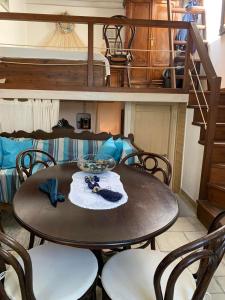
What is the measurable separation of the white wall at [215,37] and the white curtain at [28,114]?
2.53 metres

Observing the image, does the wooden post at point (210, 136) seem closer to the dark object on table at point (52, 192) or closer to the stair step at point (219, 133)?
the stair step at point (219, 133)

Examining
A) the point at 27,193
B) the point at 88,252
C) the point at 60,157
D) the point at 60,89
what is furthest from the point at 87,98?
the point at 88,252

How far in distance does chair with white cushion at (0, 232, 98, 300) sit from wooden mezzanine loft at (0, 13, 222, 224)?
63.0 inches

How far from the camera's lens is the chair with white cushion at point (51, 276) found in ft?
3.00

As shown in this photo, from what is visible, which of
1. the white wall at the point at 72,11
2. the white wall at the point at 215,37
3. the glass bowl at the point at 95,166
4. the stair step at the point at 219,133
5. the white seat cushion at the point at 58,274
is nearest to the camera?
the white seat cushion at the point at 58,274

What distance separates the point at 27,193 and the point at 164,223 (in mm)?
777

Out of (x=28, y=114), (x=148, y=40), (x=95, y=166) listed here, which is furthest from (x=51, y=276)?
(x=148, y=40)

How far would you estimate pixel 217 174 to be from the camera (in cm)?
253

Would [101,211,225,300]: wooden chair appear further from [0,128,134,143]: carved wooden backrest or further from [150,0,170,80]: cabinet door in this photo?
[150,0,170,80]: cabinet door

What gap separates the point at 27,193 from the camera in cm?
→ 139

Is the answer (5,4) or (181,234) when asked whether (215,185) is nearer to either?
(181,234)

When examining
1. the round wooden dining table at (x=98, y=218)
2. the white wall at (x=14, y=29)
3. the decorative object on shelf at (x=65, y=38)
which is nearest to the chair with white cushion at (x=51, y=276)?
the round wooden dining table at (x=98, y=218)

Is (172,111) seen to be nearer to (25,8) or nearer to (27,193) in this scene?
(27,193)

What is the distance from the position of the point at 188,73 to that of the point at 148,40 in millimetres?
2334
